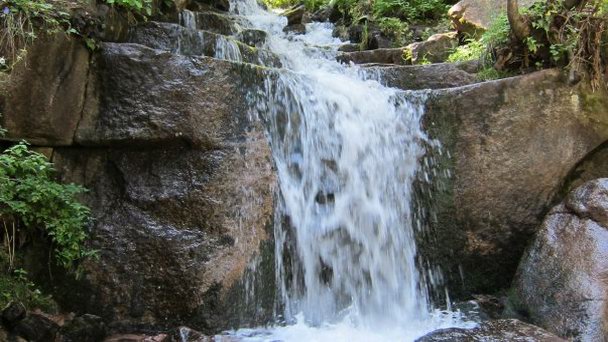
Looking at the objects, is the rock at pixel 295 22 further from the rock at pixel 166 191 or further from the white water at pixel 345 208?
the rock at pixel 166 191

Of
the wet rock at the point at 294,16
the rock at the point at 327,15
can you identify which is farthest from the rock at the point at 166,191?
the rock at the point at 327,15

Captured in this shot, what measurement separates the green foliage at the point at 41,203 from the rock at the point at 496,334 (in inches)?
116

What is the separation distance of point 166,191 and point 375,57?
501 cm

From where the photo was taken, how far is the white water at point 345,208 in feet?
16.1

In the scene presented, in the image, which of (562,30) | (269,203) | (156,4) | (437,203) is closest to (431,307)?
(437,203)

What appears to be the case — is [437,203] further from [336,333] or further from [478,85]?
[336,333]

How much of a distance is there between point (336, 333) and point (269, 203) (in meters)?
1.34

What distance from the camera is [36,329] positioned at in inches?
149

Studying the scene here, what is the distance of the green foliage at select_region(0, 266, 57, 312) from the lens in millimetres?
3873

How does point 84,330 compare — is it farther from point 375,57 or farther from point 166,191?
point 375,57

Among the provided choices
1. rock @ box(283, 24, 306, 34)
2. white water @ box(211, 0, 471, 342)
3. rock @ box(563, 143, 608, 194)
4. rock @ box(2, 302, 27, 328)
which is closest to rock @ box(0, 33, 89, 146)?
rock @ box(2, 302, 27, 328)

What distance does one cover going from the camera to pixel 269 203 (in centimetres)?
483

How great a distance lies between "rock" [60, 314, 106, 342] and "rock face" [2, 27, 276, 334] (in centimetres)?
15

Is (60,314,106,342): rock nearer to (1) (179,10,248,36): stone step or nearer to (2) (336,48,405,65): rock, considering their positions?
(1) (179,10,248,36): stone step
